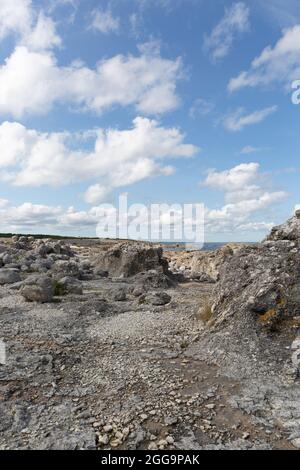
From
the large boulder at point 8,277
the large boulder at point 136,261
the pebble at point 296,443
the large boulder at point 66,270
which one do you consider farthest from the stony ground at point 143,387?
the large boulder at point 136,261

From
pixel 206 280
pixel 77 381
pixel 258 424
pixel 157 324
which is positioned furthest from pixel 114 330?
pixel 206 280

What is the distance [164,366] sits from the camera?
9.88 m

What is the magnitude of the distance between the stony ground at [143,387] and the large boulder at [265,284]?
2.09ft

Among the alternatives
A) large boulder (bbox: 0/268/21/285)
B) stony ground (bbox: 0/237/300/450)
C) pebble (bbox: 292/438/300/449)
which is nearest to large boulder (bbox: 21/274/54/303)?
stony ground (bbox: 0/237/300/450)

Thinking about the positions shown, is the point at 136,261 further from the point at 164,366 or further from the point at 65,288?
the point at 164,366

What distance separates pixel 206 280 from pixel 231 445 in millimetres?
23981

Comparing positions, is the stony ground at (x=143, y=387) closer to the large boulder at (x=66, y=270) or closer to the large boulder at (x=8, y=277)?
the large boulder at (x=8, y=277)

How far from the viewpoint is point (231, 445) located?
21.2 feet

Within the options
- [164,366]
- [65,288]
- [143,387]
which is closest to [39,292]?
[65,288]

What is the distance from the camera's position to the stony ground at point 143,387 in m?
6.73

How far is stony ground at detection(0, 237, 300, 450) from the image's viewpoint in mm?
6730

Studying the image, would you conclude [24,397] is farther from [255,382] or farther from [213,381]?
[255,382]

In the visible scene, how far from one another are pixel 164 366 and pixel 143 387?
1.38m
